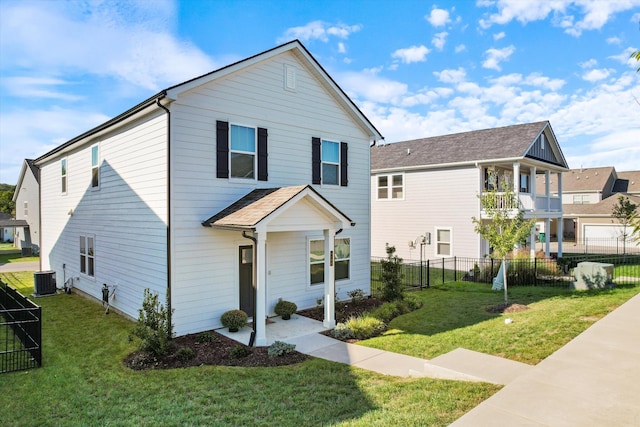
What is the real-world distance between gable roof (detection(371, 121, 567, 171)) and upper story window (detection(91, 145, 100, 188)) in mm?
16662

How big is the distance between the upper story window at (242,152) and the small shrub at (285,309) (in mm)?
3847

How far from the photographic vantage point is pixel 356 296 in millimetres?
13141

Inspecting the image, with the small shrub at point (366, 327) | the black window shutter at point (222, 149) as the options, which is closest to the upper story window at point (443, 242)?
the small shrub at point (366, 327)

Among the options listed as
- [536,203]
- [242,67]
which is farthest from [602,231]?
[242,67]

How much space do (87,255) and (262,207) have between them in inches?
355

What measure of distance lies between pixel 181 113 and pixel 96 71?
821 cm

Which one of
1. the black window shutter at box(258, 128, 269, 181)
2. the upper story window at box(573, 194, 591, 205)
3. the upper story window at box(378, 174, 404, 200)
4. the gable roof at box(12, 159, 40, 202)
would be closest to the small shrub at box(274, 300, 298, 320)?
the black window shutter at box(258, 128, 269, 181)

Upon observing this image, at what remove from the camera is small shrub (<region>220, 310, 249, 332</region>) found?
10.0 metres

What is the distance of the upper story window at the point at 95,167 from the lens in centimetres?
1345

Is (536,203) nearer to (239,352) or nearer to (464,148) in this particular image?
(464,148)

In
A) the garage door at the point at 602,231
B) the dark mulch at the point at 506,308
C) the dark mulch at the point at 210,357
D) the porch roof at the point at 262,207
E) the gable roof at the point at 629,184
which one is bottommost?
the dark mulch at the point at 210,357

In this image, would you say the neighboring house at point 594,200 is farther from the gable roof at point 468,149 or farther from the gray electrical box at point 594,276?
the gray electrical box at point 594,276

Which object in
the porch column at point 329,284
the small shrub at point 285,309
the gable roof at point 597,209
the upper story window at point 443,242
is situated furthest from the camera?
the gable roof at point 597,209

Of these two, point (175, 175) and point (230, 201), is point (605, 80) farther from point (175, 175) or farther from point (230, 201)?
point (175, 175)
